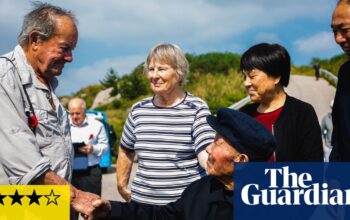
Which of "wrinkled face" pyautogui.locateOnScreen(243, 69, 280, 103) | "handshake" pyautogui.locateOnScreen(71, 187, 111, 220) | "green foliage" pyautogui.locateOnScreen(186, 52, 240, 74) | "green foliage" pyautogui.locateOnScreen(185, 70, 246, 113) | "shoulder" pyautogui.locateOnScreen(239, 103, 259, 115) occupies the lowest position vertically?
"handshake" pyautogui.locateOnScreen(71, 187, 111, 220)

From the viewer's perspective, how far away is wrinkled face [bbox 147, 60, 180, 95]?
4570 millimetres

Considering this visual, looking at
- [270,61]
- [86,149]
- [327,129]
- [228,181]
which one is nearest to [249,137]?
[228,181]

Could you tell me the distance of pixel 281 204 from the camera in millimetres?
3131

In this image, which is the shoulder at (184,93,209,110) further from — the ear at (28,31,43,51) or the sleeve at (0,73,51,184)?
Answer: the sleeve at (0,73,51,184)

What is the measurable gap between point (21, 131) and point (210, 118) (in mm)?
1037

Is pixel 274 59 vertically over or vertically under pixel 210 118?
over

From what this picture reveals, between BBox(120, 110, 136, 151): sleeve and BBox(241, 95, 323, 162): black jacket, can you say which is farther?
BBox(120, 110, 136, 151): sleeve

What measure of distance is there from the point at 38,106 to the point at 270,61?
5.77ft

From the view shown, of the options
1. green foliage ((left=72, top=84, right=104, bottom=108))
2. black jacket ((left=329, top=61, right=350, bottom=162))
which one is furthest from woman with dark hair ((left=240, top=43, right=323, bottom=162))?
green foliage ((left=72, top=84, right=104, bottom=108))

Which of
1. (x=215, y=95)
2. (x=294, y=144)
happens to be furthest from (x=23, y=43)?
(x=215, y=95)

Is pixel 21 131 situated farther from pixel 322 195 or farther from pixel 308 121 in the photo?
pixel 308 121

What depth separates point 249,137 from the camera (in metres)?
3.17

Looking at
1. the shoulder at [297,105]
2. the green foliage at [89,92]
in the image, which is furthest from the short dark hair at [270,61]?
the green foliage at [89,92]

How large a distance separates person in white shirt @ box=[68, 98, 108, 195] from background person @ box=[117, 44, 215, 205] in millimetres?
2546
